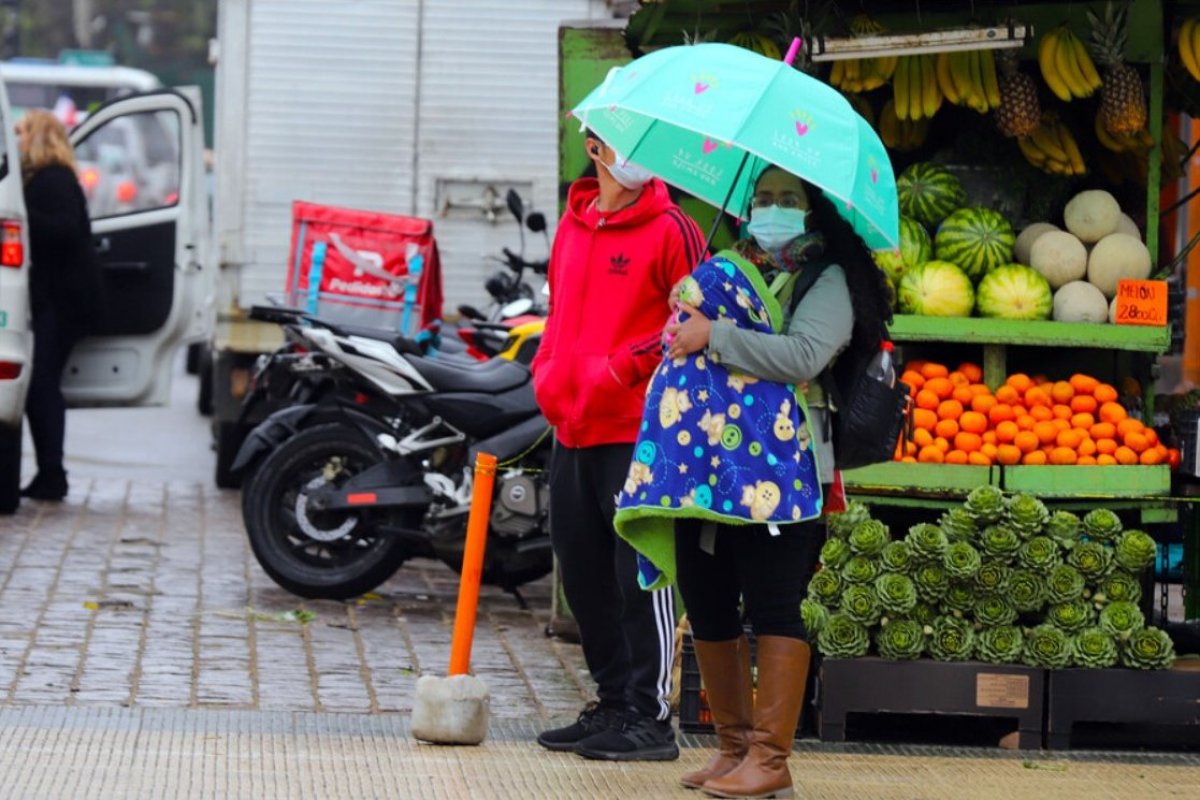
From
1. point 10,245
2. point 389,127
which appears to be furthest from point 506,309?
point 389,127

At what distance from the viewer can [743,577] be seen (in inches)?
229

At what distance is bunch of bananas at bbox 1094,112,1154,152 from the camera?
7.40 metres

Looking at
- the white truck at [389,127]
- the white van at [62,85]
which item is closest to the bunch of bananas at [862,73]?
the white truck at [389,127]

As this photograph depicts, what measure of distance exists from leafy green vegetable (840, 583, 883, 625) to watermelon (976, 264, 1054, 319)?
3.47 feet

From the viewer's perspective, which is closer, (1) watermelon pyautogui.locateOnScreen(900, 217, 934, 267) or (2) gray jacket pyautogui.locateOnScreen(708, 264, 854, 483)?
(2) gray jacket pyautogui.locateOnScreen(708, 264, 854, 483)

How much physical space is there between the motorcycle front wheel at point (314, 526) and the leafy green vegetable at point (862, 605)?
108 inches

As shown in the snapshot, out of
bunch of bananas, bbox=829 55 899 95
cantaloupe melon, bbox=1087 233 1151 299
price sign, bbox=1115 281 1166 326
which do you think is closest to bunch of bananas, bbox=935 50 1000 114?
bunch of bananas, bbox=829 55 899 95

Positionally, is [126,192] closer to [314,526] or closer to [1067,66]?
[314,526]

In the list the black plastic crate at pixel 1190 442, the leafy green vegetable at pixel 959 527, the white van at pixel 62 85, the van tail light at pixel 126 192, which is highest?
the white van at pixel 62 85

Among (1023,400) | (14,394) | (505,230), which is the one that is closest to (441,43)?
(505,230)

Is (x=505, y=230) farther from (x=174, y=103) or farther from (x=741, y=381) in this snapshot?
(x=741, y=381)

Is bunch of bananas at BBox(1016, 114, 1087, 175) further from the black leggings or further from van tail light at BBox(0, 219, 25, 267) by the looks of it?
van tail light at BBox(0, 219, 25, 267)

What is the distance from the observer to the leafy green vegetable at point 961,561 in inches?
265

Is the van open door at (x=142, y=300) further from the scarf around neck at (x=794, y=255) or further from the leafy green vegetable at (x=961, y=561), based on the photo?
the scarf around neck at (x=794, y=255)
